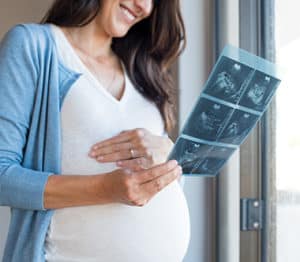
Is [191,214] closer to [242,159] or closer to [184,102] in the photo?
[242,159]

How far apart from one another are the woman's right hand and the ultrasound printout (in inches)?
1.8

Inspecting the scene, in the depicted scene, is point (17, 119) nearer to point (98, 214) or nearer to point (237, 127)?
point (98, 214)

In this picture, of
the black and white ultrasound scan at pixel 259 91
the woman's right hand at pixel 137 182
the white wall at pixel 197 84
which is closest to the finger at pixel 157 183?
the woman's right hand at pixel 137 182

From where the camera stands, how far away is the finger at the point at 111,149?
870 mm

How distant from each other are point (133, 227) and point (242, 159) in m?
0.50

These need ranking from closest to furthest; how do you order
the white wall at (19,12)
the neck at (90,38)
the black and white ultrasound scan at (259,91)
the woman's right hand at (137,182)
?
the woman's right hand at (137,182) → the black and white ultrasound scan at (259,91) → the neck at (90,38) → the white wall at (19,12)

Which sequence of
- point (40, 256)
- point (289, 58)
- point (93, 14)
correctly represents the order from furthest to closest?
point (289, 58) < point (93, 14) < point (40, 256)

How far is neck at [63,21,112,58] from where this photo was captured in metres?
1.00

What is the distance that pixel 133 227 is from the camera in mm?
876

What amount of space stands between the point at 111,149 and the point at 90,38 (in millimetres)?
286

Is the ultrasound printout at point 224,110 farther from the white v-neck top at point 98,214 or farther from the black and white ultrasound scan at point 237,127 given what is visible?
the white v-neck top at point 98,214

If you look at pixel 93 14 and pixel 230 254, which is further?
pixel 230 254

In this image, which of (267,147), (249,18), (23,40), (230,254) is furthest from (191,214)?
(23,40)

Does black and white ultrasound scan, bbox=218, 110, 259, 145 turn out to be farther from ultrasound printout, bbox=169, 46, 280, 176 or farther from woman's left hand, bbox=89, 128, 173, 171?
woman's left hand, bbox=89, 128, 173, 171
